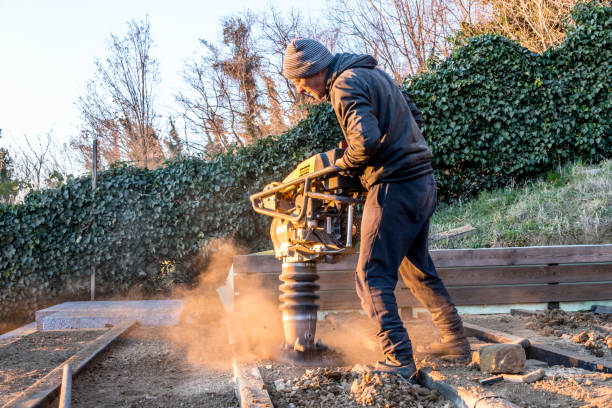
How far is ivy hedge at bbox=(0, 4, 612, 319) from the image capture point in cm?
735

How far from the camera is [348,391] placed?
2422 mm

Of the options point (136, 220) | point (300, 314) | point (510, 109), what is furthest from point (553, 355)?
point (510, 109)

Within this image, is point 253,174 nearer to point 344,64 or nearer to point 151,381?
point 151,381

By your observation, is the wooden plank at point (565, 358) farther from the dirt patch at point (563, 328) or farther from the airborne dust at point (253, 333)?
the airborne dust at point (253, 333)

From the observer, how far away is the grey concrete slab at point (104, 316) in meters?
5.76

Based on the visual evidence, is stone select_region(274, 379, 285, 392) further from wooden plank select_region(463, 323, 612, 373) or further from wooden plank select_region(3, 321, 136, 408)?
wooden plank select_region(463, 323, 612, 373)

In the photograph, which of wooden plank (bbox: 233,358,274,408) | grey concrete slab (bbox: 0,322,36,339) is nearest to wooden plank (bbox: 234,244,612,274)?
wooden plank (bbox: 233,358,274,408)

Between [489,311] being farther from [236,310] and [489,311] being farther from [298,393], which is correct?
[298,393]

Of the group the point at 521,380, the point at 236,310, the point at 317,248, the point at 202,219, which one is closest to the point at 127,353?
the point at 236,310

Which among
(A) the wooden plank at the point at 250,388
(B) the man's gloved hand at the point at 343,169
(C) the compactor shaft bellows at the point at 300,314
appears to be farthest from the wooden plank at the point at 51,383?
(B) the man's gloved hand at the point at 343,169

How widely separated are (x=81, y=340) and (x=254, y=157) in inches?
147

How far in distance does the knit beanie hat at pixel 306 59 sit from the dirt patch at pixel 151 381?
1.84 metres

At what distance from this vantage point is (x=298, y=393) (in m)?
2.43

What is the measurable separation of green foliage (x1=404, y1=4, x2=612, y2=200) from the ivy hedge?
0.02 metres
